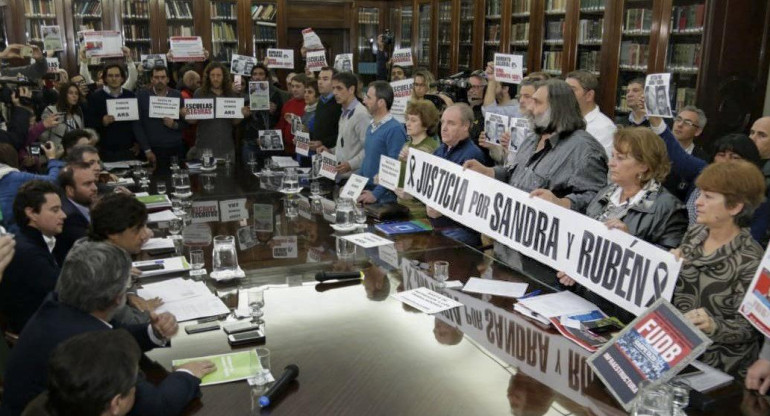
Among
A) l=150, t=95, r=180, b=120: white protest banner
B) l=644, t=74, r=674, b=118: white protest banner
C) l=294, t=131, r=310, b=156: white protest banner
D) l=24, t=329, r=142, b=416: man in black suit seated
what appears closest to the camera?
l=24, t=329, r=142, b=416: man in black suit seated

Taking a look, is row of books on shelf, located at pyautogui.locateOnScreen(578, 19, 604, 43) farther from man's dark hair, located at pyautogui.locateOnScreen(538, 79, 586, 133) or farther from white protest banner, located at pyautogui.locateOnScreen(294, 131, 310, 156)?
man's dark hair, located at pyautogui.locateOnScreen(538, 79, 586, 133)

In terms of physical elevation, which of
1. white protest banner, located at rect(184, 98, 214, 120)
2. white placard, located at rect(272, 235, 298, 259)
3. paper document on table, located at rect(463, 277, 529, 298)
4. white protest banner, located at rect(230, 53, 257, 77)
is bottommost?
white placard, located at rect(272, 235, 298, 259)

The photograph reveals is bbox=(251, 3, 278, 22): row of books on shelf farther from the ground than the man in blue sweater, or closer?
farther from the ground

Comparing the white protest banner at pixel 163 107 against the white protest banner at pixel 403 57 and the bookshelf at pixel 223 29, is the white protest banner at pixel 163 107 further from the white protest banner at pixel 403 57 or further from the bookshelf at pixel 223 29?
the bookshelf at pixel 223 29

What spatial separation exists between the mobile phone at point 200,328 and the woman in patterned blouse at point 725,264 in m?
1.58

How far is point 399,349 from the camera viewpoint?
2.13m

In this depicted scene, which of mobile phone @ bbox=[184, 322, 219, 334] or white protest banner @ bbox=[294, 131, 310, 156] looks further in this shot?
white protest banner @ bbox=[294, 131, 310, 156]

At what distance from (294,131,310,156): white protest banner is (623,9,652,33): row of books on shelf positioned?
321 centimetres

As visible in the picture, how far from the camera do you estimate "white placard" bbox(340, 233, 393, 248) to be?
3264mm

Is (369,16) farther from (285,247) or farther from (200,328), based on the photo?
(200,328)

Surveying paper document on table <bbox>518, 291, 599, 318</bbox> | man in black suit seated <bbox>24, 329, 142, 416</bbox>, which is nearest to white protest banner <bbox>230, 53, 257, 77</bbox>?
paper document on table <bbox>518, 291, 599, 318</bbox>

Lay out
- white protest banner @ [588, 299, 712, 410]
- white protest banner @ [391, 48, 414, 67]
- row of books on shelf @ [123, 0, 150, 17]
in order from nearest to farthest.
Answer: white protest banner @ [588, 299, 712, 410] < white protest banner @ [391, 48, 414, 67] < row of books on shelf @ [123, 0, 150, 17]

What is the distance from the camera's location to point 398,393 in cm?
186

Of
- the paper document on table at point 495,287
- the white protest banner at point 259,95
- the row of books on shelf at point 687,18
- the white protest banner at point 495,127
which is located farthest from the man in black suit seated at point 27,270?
the row of books on shelf at point 687,18
